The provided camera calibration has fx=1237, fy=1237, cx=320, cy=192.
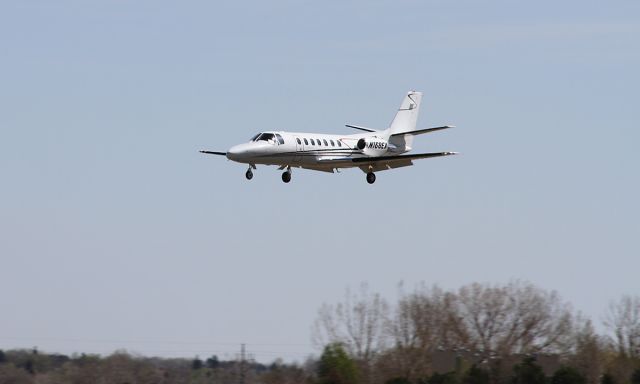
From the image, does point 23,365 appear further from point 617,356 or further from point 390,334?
point 617,356

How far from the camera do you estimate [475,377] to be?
56.4 m

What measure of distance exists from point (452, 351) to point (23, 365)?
40145 mm

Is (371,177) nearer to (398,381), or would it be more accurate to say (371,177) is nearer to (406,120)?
(406,120)

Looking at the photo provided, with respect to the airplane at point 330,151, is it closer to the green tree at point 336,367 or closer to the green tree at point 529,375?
the green tree at point 529,375

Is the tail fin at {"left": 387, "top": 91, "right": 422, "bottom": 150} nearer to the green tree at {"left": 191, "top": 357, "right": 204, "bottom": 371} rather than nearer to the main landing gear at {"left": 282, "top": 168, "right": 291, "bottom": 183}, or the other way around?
the main landing gear at {"left": 282, "top": 168, "right": 291, "bottom": 183}

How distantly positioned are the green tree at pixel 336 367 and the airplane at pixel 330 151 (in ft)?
39.2

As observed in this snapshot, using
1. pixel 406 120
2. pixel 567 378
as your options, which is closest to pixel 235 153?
pixel 406 120

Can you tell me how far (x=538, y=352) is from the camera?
227 ft

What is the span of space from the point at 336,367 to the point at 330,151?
14.5 m

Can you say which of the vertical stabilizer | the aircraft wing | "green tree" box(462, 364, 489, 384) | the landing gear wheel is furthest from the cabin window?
"green tree" box(462, 364, 489, 384)

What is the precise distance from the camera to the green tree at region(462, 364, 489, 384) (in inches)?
2211

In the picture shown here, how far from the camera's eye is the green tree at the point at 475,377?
5616 cm

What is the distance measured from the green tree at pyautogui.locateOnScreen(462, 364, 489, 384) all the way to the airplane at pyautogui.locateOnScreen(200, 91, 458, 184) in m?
10.3

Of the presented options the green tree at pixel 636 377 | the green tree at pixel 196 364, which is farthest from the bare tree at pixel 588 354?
the green tree at pixel 196 364
